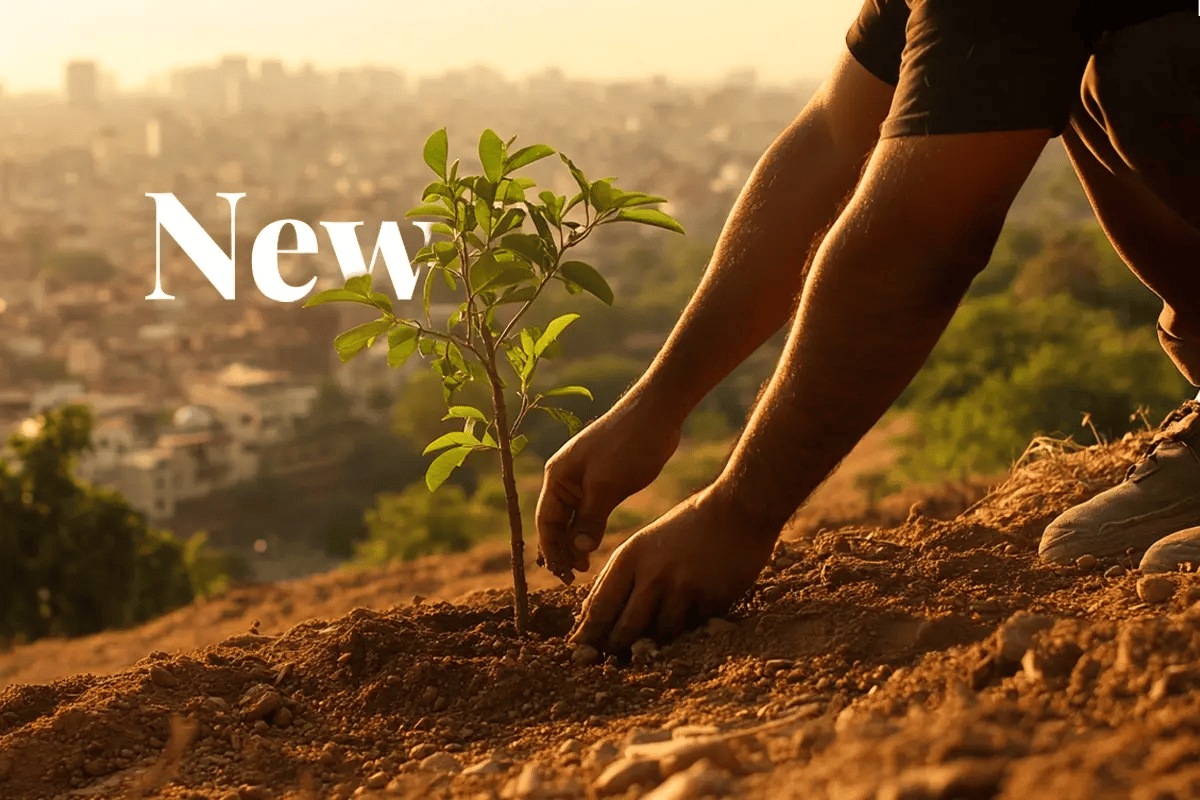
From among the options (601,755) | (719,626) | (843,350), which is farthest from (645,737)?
(843,350)

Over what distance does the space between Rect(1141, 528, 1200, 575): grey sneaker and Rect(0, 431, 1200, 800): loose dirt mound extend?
0.08 m

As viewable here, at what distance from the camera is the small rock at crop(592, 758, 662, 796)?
4.99 feet

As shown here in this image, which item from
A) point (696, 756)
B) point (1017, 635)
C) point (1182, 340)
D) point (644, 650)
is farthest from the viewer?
point (1182, 340)

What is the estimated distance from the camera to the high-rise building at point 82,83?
4515 inches

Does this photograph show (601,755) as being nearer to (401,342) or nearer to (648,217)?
(401,342)

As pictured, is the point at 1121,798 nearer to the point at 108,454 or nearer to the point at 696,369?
the point at 696,369

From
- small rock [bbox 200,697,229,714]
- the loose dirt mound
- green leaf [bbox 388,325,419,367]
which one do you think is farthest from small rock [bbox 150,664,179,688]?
green leaf [bbox 388,325,419,367]

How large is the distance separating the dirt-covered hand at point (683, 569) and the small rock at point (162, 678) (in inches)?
29.7

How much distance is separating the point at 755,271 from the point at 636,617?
0.70 meters

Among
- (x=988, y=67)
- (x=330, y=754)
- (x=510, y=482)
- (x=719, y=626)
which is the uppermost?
(x=988, y=67)

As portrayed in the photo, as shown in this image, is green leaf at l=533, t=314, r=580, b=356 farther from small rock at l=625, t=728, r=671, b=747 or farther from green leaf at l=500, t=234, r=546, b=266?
small rock at l=625, t=728, r=671, b=747

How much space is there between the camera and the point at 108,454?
45.1m

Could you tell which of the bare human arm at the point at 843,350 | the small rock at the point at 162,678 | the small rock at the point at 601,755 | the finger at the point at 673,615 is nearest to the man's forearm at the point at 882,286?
the bare human arm at the point at 843,350

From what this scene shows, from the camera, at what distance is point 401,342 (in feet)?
7.49
